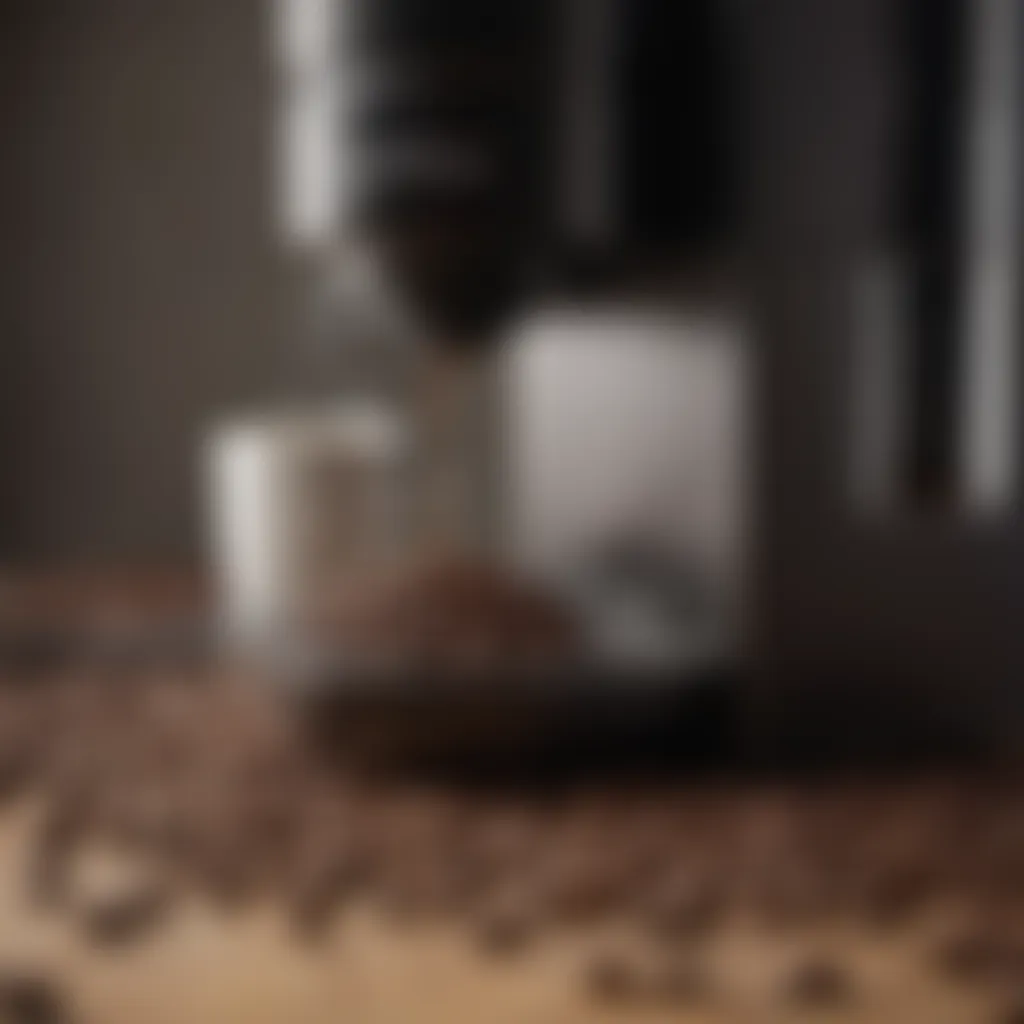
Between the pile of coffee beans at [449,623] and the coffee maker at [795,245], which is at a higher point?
the coffee maker at [795,245]

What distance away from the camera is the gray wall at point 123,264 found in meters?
1.22

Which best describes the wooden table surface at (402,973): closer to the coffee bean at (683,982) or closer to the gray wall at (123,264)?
the coffee bean at (683,982)

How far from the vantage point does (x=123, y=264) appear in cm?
123

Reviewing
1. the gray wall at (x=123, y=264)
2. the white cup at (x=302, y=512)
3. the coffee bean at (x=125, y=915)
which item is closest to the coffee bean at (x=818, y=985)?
the coffee bean at (x=125, y=915)

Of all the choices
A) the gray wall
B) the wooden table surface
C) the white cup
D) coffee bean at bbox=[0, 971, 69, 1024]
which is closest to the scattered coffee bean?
the wooden table surface

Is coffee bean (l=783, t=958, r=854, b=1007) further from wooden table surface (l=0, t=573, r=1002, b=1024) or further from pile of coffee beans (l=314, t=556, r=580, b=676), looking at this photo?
pile of coffee beans (l=314, t=556, r=580, b=676)

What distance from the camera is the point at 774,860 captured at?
1.13 ft

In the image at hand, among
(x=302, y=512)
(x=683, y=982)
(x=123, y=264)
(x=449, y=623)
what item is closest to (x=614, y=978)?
(x=683, y=982)

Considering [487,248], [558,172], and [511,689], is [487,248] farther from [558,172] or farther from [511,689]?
[511,689]

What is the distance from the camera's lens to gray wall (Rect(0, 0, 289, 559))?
1.22 m

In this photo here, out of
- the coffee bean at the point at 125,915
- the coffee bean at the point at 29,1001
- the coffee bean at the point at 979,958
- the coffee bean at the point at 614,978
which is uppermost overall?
the coffee bean at the point at 29,1001

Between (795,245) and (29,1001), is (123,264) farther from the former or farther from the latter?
(29,1001)

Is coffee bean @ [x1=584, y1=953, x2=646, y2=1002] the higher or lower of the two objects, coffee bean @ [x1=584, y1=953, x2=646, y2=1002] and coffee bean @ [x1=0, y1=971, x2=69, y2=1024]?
the lower

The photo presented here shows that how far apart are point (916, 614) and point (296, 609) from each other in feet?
0.66
